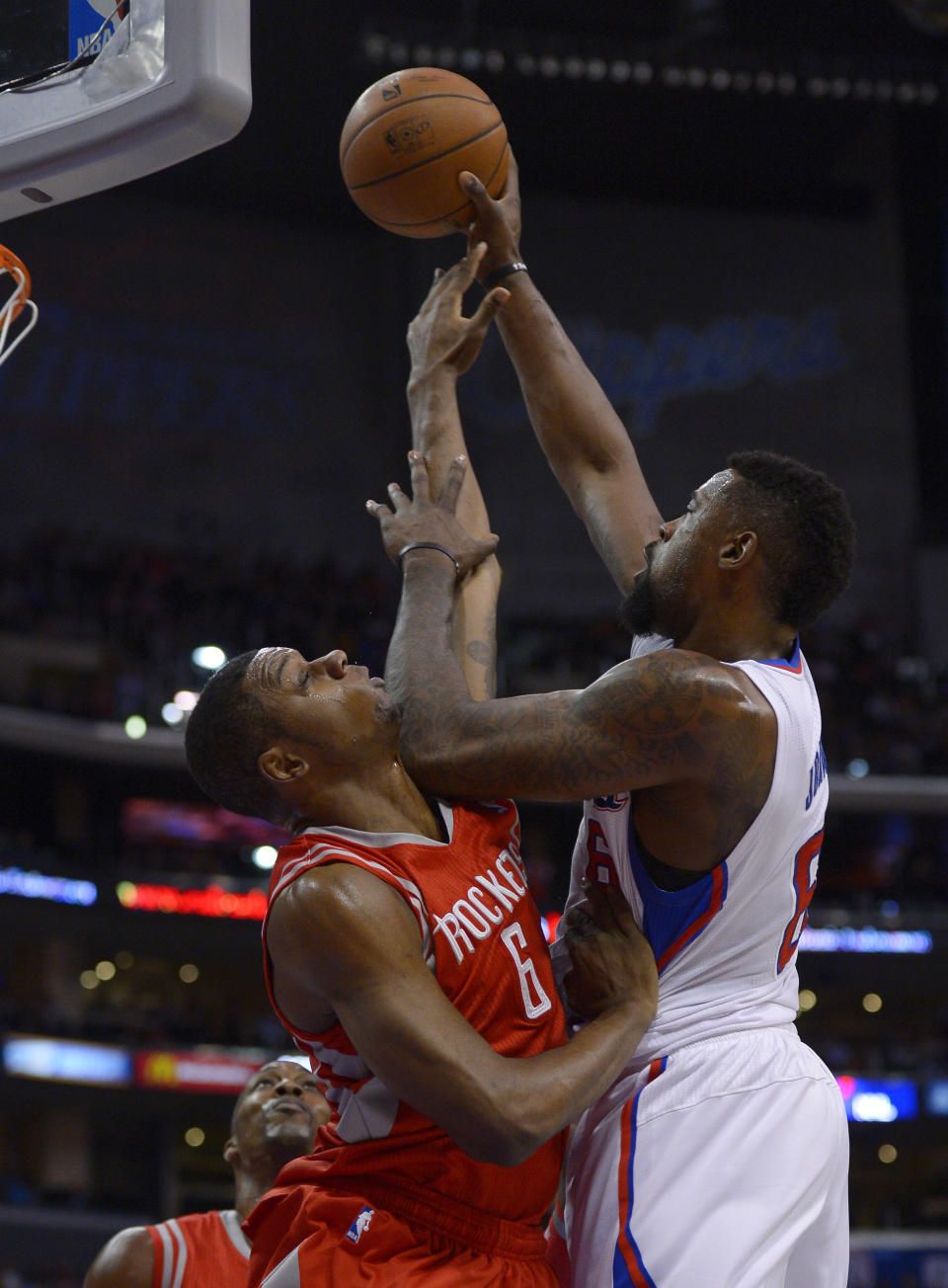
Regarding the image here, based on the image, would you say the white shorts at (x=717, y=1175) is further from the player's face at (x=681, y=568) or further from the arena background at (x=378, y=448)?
the arena background at (x=378, y=448)

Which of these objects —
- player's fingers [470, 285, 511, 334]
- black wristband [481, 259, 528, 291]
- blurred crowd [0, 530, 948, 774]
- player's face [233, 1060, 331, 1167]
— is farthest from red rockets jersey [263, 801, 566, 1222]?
blurred crowd [0, 530, 948, 774]

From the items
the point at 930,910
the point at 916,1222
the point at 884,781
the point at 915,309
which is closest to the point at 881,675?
the point at 884,781

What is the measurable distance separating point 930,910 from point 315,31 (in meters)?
14.5

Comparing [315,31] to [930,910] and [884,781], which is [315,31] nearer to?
[884,781]

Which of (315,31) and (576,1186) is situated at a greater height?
(576,1186)

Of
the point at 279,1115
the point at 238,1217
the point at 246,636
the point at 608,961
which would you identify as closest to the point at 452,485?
the point at 608,961

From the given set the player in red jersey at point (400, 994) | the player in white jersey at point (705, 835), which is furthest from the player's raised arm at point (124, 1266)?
the player in white jersey at point (705, 835)

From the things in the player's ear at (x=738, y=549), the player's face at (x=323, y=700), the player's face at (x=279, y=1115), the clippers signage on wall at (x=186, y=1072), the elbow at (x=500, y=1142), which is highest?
the player's ear at (x=738, y=549)

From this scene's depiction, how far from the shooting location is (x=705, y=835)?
2896mm

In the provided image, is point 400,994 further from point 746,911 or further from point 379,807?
point 746,911

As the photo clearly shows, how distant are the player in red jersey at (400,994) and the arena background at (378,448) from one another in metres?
17.6

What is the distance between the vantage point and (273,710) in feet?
9.73

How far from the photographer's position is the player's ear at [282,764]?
9.71ft

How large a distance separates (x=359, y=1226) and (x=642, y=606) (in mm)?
1334
